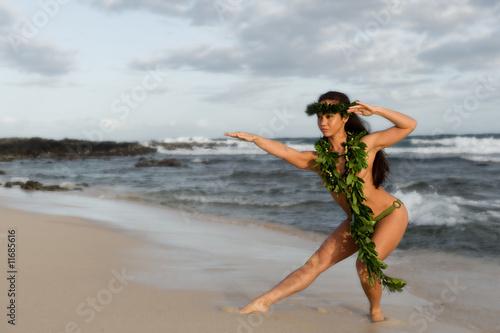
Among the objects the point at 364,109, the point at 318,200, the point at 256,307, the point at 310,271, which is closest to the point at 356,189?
the point at 364,109

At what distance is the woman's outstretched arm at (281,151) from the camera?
3.96 metres

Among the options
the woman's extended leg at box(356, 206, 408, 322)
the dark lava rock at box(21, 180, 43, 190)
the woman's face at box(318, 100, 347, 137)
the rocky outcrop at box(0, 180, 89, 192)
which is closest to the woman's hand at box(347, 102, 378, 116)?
the woman's face at box(318, 100, 347, 137)

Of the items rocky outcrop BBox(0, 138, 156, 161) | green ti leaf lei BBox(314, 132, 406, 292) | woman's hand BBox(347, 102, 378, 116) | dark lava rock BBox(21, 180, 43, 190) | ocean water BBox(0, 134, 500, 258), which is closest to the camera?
woman's hand BBox(347, 102, 378, 116)

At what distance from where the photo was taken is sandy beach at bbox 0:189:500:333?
4129 mm

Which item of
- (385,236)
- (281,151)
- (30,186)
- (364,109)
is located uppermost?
(364,109)

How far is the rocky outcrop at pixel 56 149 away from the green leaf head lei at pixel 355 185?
43503 millimetres

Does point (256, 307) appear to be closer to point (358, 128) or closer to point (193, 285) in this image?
point (193, 285)

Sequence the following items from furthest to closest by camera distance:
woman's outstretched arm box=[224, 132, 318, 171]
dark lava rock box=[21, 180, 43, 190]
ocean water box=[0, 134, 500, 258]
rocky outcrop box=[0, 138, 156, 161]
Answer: rocky outcrop box=[0, 138, 156, 161]
dark lava rock box=[21, 180, 43, 190]
ocean water box=[0, 134, 500, 258]
woman's outstretched arm box=[224, 132, 318, 171]

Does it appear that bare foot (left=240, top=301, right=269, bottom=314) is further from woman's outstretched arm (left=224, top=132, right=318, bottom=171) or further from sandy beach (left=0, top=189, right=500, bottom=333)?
woman's outstretched arm (left=224, top=132, right=318, bottom=171)

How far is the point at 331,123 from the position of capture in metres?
4.19

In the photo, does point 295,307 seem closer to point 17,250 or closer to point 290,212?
point 17,250

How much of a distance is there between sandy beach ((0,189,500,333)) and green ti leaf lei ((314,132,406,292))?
58cm

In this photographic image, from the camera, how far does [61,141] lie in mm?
53719

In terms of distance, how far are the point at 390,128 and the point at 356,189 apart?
23.1 inches
